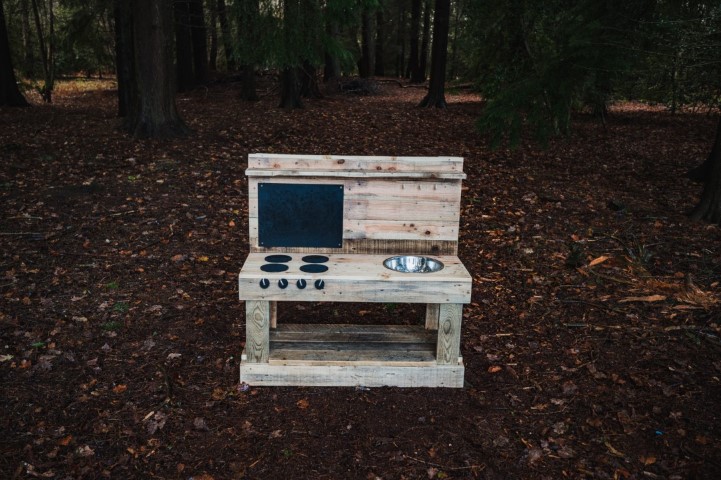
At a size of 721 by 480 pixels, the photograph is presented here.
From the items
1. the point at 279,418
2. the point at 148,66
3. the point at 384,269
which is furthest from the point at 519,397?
the point at 148,66

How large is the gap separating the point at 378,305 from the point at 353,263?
1468 millimetres

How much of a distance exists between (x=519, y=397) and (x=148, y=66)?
8.27m

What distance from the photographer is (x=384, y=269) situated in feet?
13.0

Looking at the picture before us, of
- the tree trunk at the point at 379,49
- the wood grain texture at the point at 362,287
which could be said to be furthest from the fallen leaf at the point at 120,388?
the tree trunk at the point at 379,49

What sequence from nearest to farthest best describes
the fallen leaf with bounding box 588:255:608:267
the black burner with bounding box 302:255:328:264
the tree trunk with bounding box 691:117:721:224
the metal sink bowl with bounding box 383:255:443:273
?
1. the black burner with bounding box 302:255:328:264
2. the metal sink bowl with bounding box 383:255:443:273
3. the fallen leaf with bounding box 588:255:608:267
4. the tree trunk with bounding box 691:117:721:224

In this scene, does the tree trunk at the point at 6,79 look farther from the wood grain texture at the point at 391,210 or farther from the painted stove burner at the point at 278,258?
the painted stove burner at the point at 278,258

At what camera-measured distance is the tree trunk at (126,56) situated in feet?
34.1

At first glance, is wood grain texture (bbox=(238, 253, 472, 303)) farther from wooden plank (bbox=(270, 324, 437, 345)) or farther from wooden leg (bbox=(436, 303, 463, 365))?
wooden plank (bbox=(270, 324, 437, 345))

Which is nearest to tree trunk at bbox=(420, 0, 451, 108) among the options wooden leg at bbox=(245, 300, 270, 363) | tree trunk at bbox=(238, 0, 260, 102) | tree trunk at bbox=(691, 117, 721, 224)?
tree trunk at bbox=(238, 0, 260, 102)

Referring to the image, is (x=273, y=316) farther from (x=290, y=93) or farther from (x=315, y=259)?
(x=290, y=93)

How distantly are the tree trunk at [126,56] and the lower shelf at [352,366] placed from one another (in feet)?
25.5

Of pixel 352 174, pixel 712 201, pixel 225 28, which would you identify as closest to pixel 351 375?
pixel 352 174

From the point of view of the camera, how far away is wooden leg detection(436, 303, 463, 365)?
384 cm

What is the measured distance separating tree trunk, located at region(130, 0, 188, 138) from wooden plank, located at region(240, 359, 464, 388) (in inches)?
279
